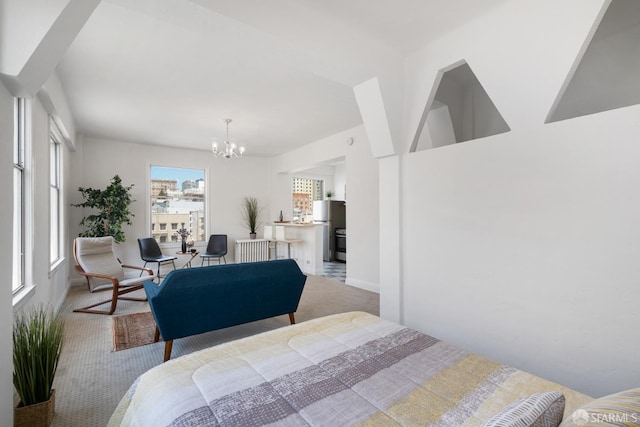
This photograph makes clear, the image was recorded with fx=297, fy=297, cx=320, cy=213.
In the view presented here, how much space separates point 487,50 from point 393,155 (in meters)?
1.11

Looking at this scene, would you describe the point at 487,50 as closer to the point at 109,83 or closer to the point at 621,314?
the point at 621,314

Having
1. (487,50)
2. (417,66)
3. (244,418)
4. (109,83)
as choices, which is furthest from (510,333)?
(109,83)

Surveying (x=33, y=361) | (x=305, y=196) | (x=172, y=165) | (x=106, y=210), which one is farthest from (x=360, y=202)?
(x=106, y=210)

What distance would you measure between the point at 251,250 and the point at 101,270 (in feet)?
10.4

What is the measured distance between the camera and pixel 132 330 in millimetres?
3199

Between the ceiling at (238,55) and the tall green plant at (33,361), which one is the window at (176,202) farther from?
the tall green plant at (33,361)

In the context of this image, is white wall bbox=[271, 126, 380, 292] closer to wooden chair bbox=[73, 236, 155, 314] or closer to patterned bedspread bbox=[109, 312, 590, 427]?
wooden chair bbox=[73, 236, 155, 314]

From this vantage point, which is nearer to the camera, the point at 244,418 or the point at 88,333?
the point at 244,418

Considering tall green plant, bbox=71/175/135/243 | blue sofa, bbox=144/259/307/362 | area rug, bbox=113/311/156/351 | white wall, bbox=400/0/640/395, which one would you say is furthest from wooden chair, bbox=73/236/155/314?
white wall, bbox=400/0/640/395

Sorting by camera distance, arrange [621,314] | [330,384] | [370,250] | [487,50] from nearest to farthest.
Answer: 1. [330,384]
2. [621,314]
3. [487,50]
4. [370,250]

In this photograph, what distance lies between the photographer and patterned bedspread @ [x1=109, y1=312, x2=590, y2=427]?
1059 millimetres

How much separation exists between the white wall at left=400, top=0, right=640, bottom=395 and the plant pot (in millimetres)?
2724

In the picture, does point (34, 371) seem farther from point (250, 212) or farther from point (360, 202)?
point (250, 212)

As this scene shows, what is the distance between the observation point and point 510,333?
214 centimetres
